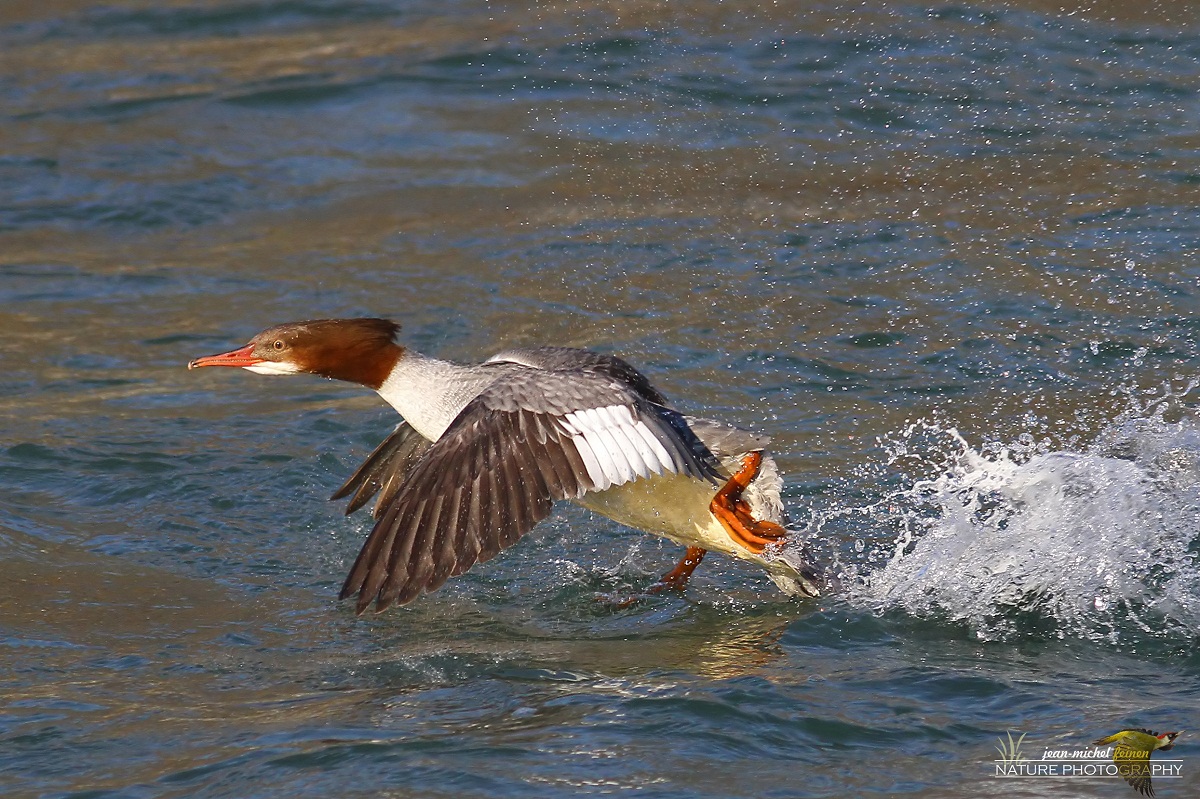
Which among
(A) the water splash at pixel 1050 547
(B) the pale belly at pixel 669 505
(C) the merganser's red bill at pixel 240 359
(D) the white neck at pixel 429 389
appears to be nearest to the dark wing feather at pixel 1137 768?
(A) the water splash at pixel 1050 547

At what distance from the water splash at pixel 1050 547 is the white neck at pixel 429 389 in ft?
4.90

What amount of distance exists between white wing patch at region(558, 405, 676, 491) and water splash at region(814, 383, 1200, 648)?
2.99ft

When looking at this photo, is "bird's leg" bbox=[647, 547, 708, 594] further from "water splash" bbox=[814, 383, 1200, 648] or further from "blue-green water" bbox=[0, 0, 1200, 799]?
"water splash" bbox=[814, 383, 1200, 648]

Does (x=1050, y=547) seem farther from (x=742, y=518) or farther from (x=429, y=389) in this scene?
(x=429, y=389)

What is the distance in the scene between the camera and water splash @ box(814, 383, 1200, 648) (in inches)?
191

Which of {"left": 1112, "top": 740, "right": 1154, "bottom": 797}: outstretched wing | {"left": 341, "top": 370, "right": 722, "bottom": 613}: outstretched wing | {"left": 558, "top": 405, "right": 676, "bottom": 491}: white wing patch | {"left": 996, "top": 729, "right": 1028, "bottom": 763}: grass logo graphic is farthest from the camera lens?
{"left": 558, "top": 405, "right": 676, "bottom": 491}: white wing patch

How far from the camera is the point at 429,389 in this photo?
548cm

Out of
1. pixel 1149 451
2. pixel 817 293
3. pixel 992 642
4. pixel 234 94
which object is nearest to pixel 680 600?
pixel 992 642

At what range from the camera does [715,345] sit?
25.3 ft

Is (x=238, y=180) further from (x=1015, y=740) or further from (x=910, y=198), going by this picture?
(x=1015, y=740)

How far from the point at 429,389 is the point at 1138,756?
2797 millimetres

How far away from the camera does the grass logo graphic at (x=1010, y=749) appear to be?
3.95 metres

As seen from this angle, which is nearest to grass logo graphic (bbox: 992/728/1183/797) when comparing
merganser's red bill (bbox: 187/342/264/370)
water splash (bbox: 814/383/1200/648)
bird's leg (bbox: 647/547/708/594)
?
water splash (bbox: 814/383/1200/648)

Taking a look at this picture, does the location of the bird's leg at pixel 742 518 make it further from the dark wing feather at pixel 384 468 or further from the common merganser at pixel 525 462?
the dark wing feather at pixel 384 468
